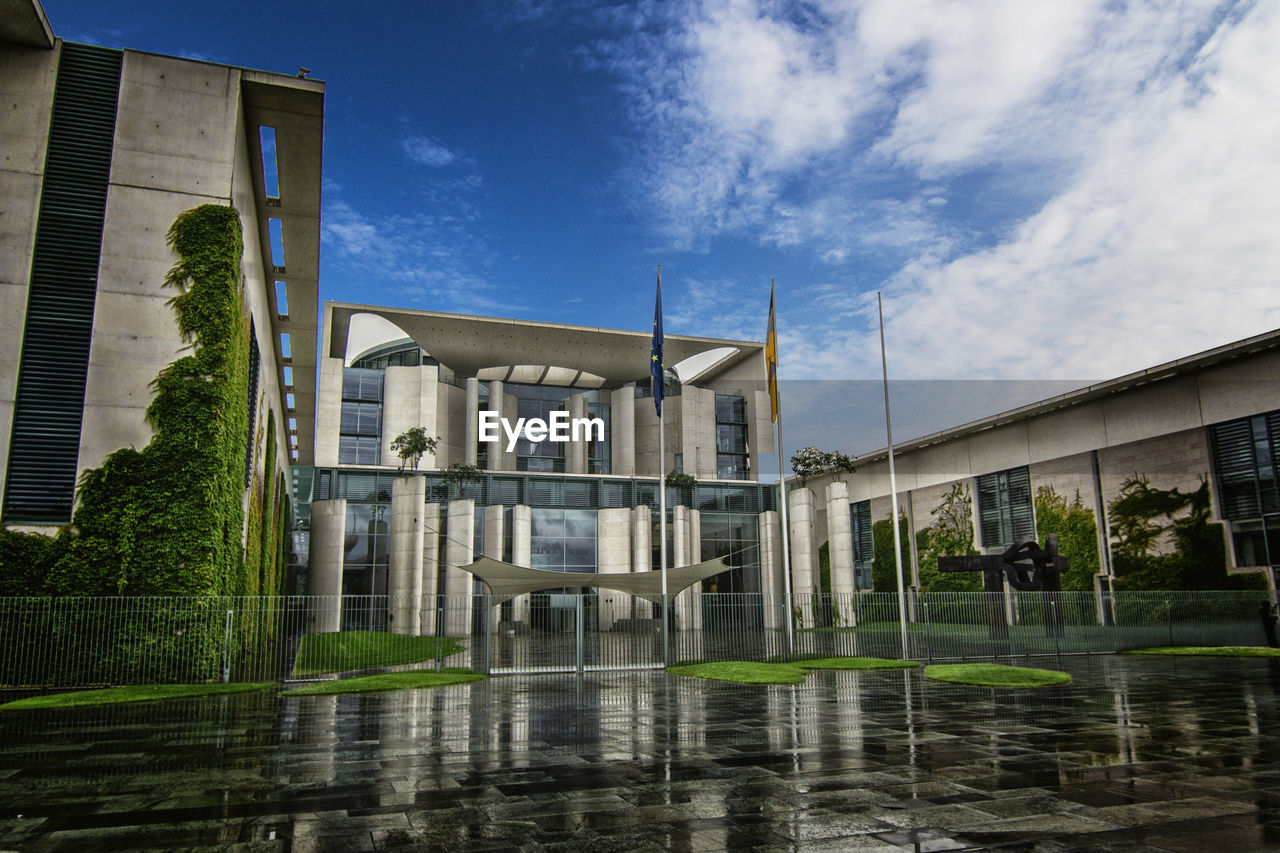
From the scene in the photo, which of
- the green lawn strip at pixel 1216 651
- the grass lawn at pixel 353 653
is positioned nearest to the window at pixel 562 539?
the grass lawn at pixel 353 653

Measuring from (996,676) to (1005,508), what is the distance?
996 inches

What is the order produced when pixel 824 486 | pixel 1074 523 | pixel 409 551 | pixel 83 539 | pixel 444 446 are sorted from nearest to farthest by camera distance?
pixel 83 539 → pixel 1074 523 → pixel 409 551 → pixel 444 446 → pixel 824 486

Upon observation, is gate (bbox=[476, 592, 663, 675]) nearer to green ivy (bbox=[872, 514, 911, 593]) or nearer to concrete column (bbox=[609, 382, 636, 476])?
concrete column (bbox=[609, 382, 636, 476])

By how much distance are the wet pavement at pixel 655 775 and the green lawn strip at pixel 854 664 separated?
779 centimetres

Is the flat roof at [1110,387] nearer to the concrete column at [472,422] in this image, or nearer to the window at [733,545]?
the window at [733,545]

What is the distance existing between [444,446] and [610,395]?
11.5 m

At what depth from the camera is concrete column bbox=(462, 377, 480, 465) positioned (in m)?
51.2

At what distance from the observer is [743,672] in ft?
64.5

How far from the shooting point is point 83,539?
59.6 feet

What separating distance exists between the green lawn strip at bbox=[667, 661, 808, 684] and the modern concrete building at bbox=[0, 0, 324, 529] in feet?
44.9

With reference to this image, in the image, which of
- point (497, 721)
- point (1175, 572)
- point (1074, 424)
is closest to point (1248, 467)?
point (1175, 572)

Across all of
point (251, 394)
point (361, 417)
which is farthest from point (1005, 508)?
point (361, 417)

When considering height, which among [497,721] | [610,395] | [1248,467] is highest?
[610,395]

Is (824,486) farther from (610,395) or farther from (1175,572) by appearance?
(1175,572)
